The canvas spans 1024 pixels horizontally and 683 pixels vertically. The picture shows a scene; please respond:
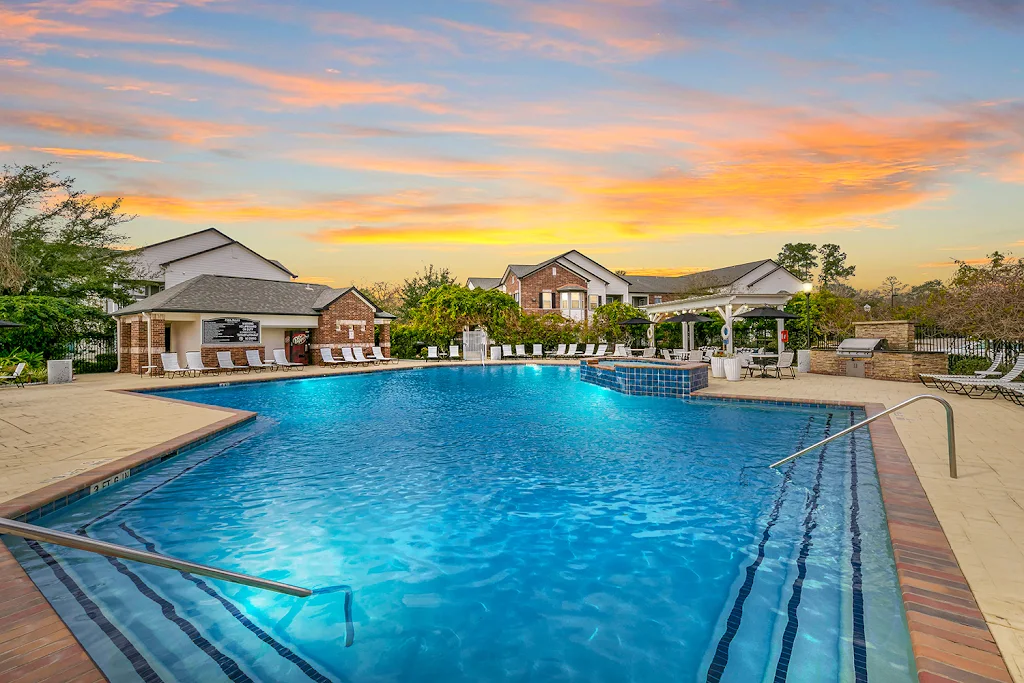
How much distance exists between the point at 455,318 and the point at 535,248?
625 inches

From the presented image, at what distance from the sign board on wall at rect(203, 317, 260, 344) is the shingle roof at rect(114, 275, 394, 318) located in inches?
17.6

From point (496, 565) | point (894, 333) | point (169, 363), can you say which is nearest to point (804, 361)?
point (894, 333)

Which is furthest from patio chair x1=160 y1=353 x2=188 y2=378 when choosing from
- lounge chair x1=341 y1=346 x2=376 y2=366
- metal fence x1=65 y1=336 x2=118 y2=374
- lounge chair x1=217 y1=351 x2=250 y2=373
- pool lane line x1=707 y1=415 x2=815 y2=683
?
pool lane line x1=707 y1=415 x2=815 y2=683

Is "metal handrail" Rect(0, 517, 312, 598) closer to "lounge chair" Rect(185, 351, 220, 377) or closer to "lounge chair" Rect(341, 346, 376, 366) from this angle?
"lounge chair" Rect(185, 351, 220, 377)

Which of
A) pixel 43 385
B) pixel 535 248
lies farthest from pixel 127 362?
pixel 535 248

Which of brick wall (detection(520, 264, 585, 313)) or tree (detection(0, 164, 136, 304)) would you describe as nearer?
tree (detection(0, 164, 136, 304))

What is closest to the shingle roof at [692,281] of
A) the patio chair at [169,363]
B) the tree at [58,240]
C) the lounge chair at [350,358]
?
the lounge chair at [350,358]

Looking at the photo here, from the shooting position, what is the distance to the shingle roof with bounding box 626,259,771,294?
46.8 metres

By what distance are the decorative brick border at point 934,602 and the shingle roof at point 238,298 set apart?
76.1ft

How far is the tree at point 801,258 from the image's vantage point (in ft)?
200

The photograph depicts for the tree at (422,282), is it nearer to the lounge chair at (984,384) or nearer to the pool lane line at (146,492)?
the pool lane line at (146,492)

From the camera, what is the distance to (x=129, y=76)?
12.6 meters

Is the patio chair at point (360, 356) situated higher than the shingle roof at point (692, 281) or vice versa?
the shingle roof at point (692, 281)

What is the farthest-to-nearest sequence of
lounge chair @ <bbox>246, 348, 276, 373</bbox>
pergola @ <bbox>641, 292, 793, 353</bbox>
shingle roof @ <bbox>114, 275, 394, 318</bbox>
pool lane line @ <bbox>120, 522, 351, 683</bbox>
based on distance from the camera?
lounge chair @ <bbox>246, 348, 276, 373</bbox> → shingle roof @ <bbox>114, 275, 394, 318</bbox> → pergola @ <bbox>641, 292, 793, 353</bbox> → pool lane line @ <bbox>120, 522, 351, 683</bbox>
